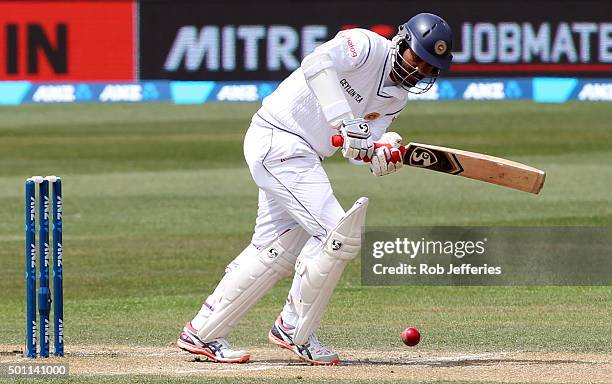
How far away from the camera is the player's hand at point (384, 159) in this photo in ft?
22.2

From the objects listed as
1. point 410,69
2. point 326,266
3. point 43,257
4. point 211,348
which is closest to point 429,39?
point 410,69

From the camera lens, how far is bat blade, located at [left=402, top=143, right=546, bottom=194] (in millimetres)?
6953

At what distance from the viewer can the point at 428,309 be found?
930 centimetres

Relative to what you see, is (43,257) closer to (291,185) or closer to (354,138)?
(291,185)

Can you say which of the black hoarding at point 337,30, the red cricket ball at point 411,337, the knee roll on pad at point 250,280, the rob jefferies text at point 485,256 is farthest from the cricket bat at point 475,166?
the black hoarding at point 337,30

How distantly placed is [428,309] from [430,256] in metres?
2.74

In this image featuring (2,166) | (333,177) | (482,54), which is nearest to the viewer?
(333,177)

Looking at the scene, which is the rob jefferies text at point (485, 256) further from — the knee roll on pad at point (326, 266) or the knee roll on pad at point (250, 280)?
the knee roll on pad at point (326, 266)

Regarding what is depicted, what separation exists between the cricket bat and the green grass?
0.96 m

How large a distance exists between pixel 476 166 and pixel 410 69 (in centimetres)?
56

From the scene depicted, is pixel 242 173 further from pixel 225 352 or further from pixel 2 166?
pixel 225 352

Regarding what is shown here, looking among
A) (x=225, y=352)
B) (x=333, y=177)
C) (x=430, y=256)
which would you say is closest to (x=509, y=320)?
(x=225, y=352)

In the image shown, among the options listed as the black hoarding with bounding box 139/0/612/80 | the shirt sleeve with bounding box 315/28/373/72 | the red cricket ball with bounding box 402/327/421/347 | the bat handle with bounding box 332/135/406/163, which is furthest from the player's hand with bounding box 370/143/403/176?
the black hoarding with bounding box 139/0/612/80

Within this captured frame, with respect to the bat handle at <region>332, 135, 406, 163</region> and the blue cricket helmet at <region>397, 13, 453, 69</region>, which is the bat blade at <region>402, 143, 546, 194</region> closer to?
the bat handle at <region>332, 135, 406, 163</region>
